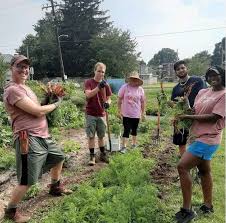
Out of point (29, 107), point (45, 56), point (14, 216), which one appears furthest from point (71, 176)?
point (45, 56)

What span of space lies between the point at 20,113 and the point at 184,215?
2330mm

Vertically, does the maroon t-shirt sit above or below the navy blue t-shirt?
below

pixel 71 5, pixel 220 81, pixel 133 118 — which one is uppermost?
pixel 71 5

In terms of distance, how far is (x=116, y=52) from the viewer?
4878 cm

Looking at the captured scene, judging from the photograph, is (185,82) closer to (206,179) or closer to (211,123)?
(211,123)

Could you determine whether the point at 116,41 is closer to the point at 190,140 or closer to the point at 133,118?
the point at 133,118

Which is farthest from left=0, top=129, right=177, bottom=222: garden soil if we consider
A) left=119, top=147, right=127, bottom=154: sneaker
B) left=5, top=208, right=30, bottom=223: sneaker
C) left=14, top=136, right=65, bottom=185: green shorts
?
left=14, top=136, right=65, bottom=185: green shorts

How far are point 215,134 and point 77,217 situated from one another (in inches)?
73.8

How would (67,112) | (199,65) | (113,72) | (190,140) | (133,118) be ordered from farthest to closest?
(199,65) < (113,72) < (67,112) < (133,118) < (190,140)

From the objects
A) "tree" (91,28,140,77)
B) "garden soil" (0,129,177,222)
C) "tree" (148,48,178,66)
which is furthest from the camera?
"tree" (148,48,178,66)

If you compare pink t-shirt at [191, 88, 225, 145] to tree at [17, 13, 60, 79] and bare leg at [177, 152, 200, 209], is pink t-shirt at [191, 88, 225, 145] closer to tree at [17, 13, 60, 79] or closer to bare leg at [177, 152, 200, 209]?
bare leg at [177, 152, 200, 209]

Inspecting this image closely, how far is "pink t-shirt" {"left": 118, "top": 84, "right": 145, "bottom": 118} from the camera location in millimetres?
8297

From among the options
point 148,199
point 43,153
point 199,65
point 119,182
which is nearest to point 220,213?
point 148,199

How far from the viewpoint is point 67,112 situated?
45.8ft
